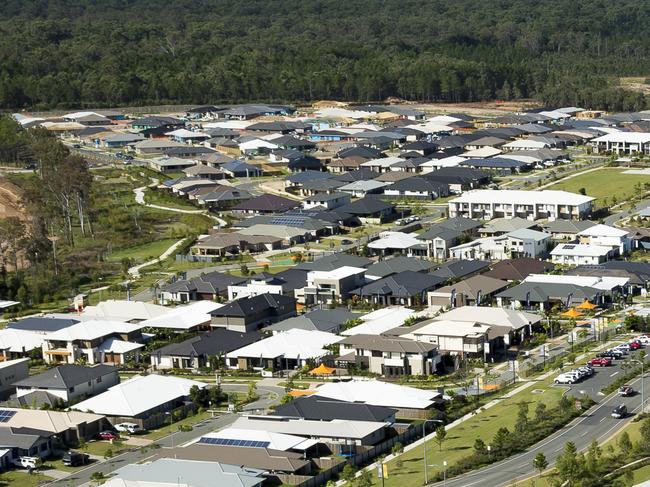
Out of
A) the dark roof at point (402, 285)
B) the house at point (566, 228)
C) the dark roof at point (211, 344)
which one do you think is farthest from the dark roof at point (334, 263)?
the house at point (566, 228)

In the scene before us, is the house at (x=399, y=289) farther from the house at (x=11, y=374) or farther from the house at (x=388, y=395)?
the house at (x=11, y=374)

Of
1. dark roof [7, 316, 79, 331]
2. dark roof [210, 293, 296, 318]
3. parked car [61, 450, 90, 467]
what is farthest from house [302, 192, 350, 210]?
parked car [61, 450, 90, 467]

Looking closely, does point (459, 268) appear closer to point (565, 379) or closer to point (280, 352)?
point (280, 352)

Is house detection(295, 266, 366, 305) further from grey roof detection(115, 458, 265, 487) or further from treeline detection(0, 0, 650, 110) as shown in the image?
treeline detection(0, 0, 650, 110)

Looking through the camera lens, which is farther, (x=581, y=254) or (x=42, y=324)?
(x=581, y=254)

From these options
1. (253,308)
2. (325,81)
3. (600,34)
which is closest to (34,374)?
(253,308)

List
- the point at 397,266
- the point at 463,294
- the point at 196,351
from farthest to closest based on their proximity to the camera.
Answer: the point at 397,266, the point at 463,294, the point at 196,351

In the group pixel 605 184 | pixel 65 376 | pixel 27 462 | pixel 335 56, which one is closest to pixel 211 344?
pixel 65 376
